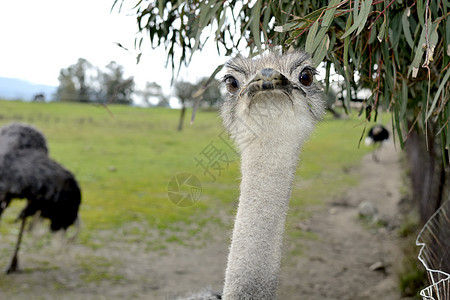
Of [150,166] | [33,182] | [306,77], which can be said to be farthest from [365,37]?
[150,166]

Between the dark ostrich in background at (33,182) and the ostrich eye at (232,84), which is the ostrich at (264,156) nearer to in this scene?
the ostrich eye at (232,84)

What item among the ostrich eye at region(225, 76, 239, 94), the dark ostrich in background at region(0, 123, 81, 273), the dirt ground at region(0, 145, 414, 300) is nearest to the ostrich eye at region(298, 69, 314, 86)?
the ostrich eye at region(225, 76, 239, 94)

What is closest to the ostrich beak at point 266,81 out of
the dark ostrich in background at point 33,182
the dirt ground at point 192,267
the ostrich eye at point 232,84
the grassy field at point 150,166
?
the ostrich eye at point 232,84

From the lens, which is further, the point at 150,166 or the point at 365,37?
the point at 150,166

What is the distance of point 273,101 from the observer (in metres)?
1.70

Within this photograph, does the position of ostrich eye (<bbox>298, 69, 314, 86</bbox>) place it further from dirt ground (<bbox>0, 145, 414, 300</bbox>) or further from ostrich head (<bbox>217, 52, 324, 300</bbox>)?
dirt ground (<bbox>0, 145, 414, 300</bbox>)

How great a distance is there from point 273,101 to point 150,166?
9.86 m

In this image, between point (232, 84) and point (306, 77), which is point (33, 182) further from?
point (306, 77)

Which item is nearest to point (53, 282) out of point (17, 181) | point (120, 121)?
point (17, 181)

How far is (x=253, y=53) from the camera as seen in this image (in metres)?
2.27

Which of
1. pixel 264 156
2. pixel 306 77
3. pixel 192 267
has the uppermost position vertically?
pixel 306 77

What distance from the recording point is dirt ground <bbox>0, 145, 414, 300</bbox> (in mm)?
4500

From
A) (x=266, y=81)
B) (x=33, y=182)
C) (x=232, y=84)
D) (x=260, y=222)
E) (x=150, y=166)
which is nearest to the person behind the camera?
(x=266, y=81)

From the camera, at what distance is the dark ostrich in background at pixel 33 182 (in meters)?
4.49
